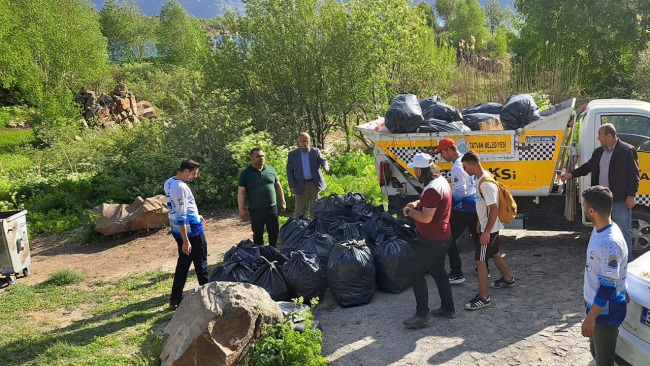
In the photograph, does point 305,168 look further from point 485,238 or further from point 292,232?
point 485,238

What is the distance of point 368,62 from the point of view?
13.8m

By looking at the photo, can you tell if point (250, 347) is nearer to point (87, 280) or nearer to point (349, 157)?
point (87, 280)

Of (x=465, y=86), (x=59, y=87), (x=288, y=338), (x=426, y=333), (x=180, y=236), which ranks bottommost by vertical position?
(x=426, y=333)

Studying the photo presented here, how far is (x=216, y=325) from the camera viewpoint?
4.19 meters

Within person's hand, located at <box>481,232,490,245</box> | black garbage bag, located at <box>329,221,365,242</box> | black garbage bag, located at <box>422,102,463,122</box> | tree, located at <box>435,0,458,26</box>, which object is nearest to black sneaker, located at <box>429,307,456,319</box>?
person's hand, located at <box>481,232,490,245</box>

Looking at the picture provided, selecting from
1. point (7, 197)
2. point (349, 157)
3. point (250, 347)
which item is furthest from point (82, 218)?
point (250, 347)

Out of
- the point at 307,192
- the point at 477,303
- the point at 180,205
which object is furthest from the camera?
the point at 307,192

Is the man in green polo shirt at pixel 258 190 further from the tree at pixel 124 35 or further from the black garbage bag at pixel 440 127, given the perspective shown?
the tree at pixel 124 35

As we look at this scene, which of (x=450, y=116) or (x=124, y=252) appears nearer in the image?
(x=450, y=116)

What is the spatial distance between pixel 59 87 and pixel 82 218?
52.8 ft

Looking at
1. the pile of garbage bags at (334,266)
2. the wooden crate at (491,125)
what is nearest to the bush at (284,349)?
the pile of garbage bags at (334,266)

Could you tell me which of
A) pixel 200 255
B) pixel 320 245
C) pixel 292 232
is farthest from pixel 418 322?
pixel 200 255

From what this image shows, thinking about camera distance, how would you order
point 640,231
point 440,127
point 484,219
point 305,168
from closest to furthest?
point 484,219, point 640,231, point 440,127, point 305,168

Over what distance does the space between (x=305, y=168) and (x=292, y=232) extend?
4.42ft
